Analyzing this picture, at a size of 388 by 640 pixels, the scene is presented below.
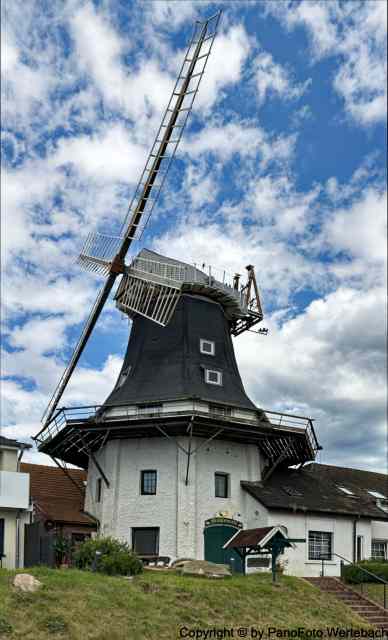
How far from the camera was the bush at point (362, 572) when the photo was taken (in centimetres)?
3338

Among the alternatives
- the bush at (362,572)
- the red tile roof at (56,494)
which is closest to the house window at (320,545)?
the bush at (362,572)

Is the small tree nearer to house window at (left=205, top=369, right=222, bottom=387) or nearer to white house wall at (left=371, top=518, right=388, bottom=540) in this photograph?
house window at (left=205, top=369, right=222, bottom=387)

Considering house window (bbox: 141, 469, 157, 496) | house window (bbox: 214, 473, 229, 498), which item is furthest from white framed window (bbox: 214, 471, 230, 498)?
house window (bbox: 141, 469, 157, 496)

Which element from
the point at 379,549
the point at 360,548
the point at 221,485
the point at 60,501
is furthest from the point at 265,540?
the point at 60,501

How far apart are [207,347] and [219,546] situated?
985cm

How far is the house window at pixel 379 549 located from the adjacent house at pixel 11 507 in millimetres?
18314

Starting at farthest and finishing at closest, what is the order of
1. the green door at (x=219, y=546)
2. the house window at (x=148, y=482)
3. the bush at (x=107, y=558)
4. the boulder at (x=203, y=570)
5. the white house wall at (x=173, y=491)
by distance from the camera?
the house window at (x=148, y=482)
the green door at (x=219, y=546)
the white house wall at (x=173, y=491)
the boulder at (x=203, y=570)
the bush at (x=107, y=558)

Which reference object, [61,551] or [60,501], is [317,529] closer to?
[61,551]

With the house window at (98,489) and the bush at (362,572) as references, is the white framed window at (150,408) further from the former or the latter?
the bush at (362,572)

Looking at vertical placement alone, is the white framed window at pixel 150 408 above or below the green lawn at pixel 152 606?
above

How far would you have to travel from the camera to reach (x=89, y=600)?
77.0ft

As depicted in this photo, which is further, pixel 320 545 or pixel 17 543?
pixel 320 545

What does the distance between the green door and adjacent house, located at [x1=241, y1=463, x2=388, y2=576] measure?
1.04 m

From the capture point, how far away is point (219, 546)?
35.6 meters
